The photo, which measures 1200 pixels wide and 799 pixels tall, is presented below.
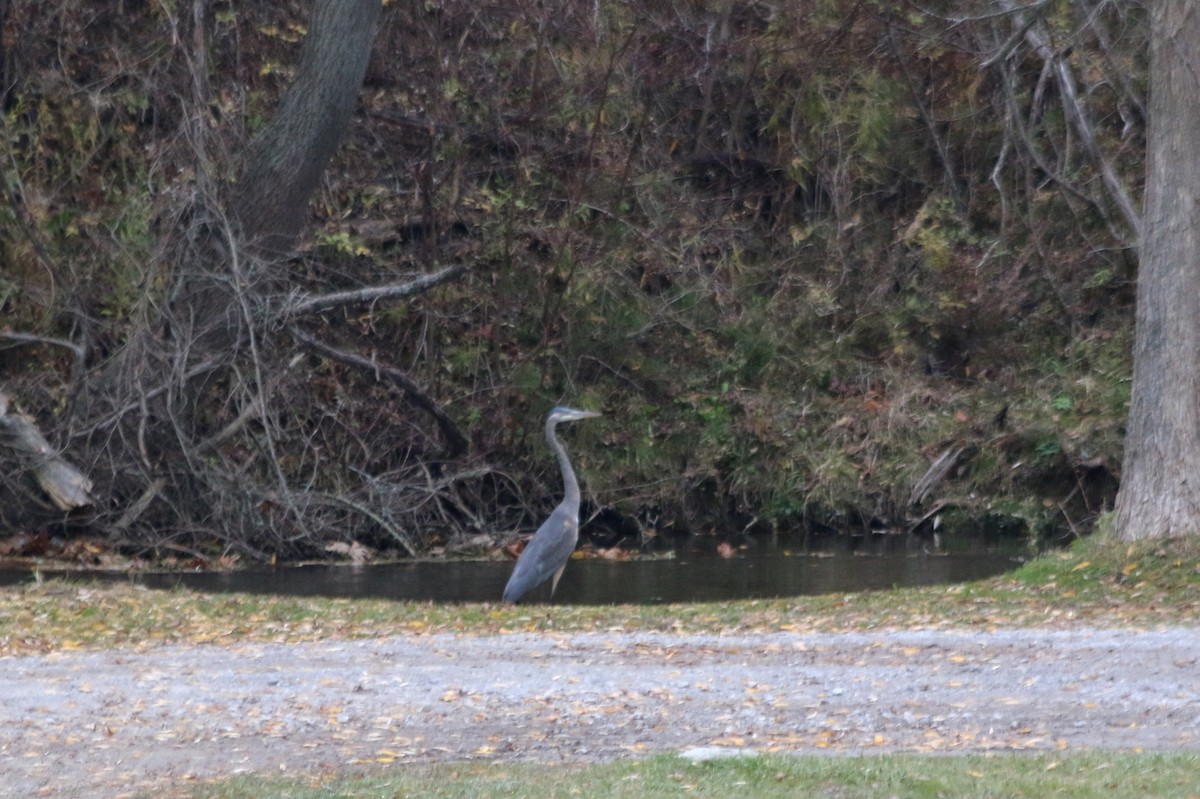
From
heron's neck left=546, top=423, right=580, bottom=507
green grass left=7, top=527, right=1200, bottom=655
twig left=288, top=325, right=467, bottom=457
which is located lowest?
green grass left=7, top=527, right=1200, bottom=655

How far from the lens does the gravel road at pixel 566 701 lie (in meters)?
7.60

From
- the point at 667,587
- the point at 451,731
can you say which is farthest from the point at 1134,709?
the point at 667,587

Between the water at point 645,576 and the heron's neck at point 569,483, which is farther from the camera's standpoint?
the water at point 645,576

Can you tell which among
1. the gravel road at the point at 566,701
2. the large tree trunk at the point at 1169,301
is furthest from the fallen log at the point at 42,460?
the large tree trunk at the point at 1169,301

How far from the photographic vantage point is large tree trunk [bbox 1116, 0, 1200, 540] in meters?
14.1

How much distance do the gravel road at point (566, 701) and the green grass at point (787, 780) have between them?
A: 50 centimetres

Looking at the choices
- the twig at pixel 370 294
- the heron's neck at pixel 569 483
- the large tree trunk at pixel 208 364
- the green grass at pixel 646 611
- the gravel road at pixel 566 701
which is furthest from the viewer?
the twig at pixel 370 294

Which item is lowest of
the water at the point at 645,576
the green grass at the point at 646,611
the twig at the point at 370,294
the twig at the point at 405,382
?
the water at the point at 645,576

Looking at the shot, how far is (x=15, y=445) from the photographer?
17.8 m

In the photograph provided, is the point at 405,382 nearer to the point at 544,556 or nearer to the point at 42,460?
the point at 42,460

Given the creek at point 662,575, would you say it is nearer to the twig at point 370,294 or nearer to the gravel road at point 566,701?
the twig at point 370,294

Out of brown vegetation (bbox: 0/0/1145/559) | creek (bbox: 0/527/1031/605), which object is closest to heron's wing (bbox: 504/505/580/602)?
creek (bbox: 0/527/1031/605)

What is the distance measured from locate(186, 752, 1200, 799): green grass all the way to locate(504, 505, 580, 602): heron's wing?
294 inches

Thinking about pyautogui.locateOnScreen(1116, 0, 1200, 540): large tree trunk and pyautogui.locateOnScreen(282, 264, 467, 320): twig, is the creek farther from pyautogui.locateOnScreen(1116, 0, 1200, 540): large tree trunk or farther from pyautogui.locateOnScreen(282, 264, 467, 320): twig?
pyautogui.locateOnScreen(282, 264, 467, 320): twig
